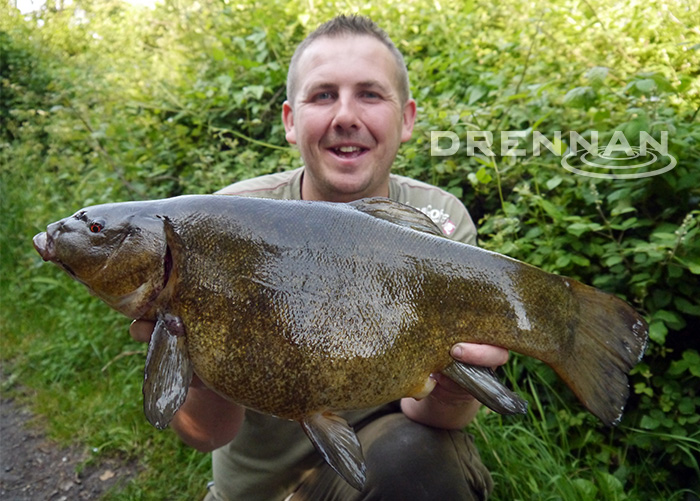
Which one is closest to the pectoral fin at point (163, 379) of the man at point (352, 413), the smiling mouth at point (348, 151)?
the man at point (352, 413)

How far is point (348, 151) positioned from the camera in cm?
215

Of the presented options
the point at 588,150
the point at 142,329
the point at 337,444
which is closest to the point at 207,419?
the point at 142,329

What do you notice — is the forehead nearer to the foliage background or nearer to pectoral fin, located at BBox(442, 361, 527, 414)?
the foliage background

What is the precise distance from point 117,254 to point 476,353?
3.04ft

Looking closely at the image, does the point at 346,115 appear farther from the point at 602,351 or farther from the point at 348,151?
the point at 602,351

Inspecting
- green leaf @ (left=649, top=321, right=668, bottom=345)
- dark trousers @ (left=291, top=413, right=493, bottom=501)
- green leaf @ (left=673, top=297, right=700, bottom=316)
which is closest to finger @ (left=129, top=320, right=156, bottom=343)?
dark trousers @ (left=291, top=413, right=493, bottom=501)

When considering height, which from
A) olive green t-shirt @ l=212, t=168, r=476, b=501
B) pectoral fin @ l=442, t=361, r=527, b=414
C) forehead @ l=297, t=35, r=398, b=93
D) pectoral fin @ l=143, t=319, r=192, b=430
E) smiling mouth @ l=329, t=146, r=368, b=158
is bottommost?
olive green t-shirt @ l=212, t=168, r=476, b=501

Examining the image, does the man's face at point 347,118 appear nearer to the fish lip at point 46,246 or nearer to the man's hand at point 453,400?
the man's hand at point 453,400

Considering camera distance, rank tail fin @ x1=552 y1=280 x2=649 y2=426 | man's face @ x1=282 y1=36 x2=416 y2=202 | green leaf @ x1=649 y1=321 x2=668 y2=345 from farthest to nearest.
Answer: man's face @ x1=282 y1=36 x2=416 y2=202
green leaf @ x1=649 y1=321 x2=668 y2=345
tail fin @ x1=552 y1=280 x2=649 y2=426

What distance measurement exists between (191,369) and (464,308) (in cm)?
70

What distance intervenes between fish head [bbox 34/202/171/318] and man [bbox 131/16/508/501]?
51 cm

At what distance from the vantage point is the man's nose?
6.81 ft

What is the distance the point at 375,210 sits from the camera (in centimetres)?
143

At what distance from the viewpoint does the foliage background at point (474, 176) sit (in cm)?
215
